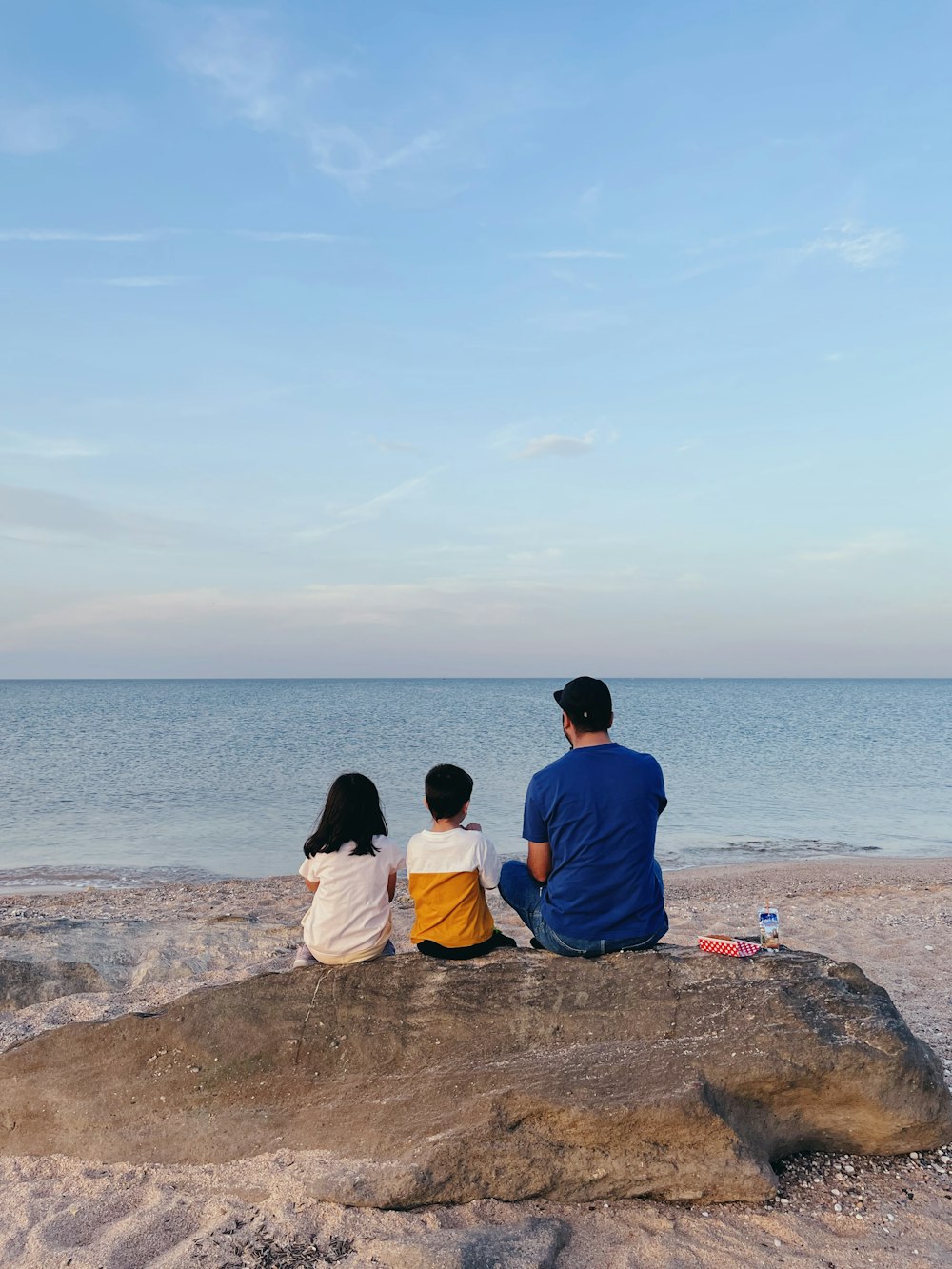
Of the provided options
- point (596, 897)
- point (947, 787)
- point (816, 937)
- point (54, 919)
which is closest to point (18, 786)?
point (54, 919)

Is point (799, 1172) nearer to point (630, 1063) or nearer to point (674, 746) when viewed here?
point (630, 1063)

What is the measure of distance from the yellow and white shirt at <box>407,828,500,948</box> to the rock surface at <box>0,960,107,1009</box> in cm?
385

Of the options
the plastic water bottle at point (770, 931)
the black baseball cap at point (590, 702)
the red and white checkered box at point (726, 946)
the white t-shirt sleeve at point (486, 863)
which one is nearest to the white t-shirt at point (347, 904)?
the white t-shirt sleeve at point (486, 863)

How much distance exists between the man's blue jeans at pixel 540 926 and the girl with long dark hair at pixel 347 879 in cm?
70

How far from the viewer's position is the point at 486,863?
4.71m

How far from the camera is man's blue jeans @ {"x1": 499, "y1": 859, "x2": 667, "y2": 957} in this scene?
4.71m

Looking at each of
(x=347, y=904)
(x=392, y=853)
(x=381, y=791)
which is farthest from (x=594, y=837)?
(x=381, y=791)

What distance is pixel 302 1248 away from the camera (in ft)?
11.8

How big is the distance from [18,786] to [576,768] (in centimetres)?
2283

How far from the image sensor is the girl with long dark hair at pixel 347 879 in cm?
489

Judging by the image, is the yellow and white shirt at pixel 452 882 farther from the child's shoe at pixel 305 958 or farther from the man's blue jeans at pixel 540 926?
the child's shoe at pixel 305 958

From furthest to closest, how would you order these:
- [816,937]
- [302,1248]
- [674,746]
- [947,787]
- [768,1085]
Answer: [674,746]
[947,787]
[816,937]
[768,1085]
[302,1248]

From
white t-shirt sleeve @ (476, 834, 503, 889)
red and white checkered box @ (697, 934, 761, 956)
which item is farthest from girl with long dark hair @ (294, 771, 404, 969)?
red and white checkered box @ (697, 934, 761, 956)

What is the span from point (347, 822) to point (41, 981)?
3.91 meters
